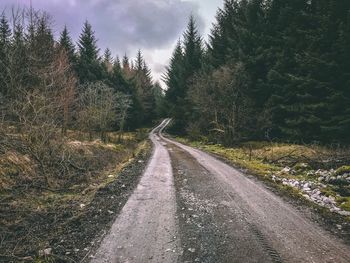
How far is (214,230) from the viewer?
7.00m

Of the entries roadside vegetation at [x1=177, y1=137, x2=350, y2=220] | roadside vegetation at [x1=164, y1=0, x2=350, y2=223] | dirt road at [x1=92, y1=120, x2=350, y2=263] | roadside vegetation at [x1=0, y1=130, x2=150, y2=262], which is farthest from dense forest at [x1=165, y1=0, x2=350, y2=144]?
roadside vegetation at [x1=0, y1=130, x2=150, y2=262]

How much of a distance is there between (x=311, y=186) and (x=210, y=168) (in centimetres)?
560

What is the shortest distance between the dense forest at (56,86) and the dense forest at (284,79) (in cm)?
1211

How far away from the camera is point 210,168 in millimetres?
15930

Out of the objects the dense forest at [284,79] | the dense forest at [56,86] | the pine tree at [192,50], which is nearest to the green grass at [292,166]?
the dense forest at [284,79]

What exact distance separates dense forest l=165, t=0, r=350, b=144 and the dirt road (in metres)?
13.2

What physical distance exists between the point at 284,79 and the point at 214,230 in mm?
24004

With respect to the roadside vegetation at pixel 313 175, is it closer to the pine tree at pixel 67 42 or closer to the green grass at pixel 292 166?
the green grass at pixel 292 166

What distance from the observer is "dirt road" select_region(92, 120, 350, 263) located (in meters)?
5.72

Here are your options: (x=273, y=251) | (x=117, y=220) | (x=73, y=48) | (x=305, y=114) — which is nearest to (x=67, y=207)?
(x=117, y=220)

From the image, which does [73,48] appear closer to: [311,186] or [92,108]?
[92,108]

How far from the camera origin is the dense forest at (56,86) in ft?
42.9

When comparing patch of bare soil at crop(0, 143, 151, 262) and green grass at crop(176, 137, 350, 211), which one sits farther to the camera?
green grass at crop(176, 137, 350, 211)

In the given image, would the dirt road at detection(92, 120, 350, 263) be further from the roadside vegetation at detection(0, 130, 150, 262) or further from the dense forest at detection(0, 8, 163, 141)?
the dense forest at detection(0, 8, 163, 141)
